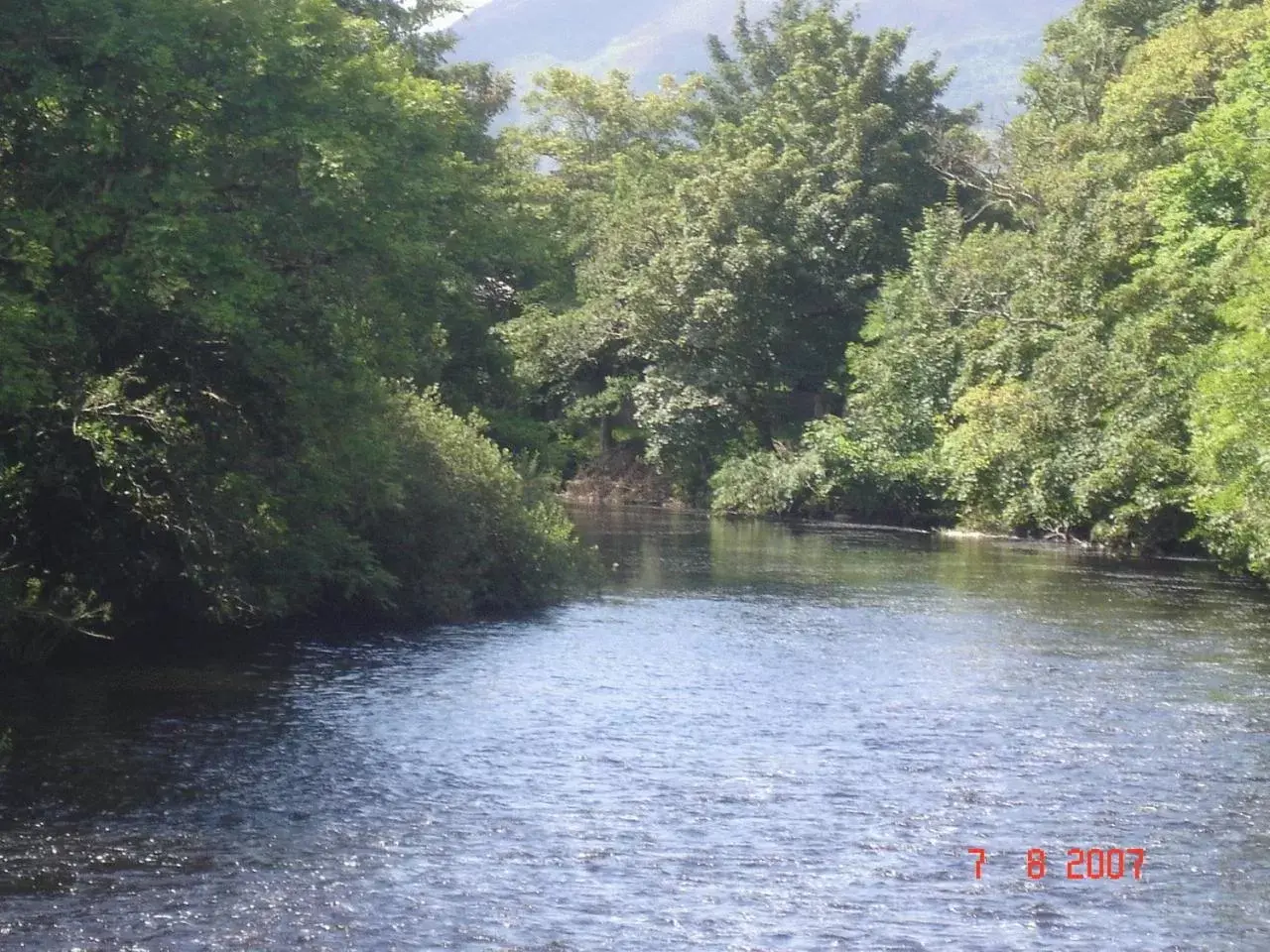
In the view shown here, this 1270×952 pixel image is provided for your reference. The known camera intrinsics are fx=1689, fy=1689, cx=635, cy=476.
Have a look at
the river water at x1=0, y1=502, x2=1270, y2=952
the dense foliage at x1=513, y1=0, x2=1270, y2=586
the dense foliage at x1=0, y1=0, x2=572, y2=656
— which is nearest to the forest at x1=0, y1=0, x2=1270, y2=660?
the dense foliage at x1=0, y1=0, x2=572, y2=656

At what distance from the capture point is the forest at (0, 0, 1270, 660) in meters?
21.0

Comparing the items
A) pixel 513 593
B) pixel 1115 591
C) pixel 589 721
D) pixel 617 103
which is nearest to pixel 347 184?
pixel 589 721

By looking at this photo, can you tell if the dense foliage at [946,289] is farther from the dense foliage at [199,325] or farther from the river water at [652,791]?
the dense foliage at [199,325]

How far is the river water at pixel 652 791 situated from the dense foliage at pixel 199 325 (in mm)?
1520

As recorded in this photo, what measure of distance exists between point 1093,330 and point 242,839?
3912 centimetres

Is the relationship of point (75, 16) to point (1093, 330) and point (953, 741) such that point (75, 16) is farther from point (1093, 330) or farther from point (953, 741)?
point (1093, 330)

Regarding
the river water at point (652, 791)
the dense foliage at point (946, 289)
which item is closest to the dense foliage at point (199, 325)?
the river water at point (652, 791)

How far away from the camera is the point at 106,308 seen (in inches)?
848

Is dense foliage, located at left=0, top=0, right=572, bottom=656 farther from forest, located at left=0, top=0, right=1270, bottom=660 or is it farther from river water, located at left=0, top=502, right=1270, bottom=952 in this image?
river water, located at left=0, top=502, right=1270, bottom=952
